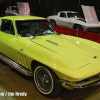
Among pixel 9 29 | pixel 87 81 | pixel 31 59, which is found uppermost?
pixel 9 29

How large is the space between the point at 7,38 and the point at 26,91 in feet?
5.01

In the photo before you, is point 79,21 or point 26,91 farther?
point 79,21

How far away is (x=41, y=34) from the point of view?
3438mm

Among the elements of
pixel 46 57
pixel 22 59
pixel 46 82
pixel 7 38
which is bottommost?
pixel 46 82

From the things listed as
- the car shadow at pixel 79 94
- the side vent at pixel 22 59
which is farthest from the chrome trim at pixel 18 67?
the car shadow at pixel 79 94

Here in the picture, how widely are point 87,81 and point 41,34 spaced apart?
1837mm

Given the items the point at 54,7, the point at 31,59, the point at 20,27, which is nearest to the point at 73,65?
the point at 31,59

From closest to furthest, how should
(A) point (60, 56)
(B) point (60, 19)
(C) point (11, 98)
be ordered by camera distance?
(A) point (60, 56)
(C) point (11, 98)
(B) point (60, 19)

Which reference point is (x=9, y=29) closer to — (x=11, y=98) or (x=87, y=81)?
(x=11, y=98)

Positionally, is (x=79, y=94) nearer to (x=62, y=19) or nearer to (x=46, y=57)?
(x=46, y=57)

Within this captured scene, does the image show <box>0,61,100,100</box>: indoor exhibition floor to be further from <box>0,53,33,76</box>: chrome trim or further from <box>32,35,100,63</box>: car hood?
<box>32,35,100,63</box>: car hood

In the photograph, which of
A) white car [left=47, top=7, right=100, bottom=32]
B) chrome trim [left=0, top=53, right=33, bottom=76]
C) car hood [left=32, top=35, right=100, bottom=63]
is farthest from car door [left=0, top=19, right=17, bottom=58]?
white car [left=47, top=7, right=100, bottom=32]

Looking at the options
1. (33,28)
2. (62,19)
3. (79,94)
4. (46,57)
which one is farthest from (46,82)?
(62,19)

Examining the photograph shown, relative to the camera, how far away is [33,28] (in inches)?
138
